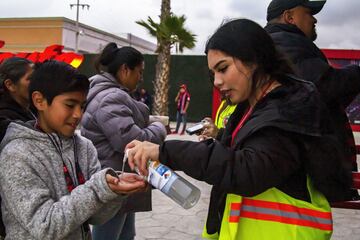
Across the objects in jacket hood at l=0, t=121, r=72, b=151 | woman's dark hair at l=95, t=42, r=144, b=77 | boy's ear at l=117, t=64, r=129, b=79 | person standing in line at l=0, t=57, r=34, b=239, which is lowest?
jacket hood at l=0, t=121, r=72, b=151

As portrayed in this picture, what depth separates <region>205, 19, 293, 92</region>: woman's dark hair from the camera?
Answer: 1.33 meters

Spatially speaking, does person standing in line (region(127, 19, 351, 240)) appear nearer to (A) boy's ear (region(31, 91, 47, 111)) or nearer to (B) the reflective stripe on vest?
(B) the reflective stripe on vest

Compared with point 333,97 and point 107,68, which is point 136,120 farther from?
point 333,97

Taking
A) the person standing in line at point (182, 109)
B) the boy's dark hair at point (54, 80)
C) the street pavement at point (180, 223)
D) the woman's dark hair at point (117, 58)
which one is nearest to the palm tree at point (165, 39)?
the person standing in line at point (182, 109)

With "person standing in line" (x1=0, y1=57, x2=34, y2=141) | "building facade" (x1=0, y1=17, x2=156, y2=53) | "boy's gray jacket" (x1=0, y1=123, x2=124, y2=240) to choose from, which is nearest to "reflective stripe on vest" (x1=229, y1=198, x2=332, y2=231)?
"boy's gray jacket" (x1=0, y1=123, x2=124, y2=240)

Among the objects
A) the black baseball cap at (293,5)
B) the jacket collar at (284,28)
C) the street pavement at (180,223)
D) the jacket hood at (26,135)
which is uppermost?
the black baseball cap at (293,5)

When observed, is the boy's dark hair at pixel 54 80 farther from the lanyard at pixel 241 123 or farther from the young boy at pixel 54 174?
the lanyard at pixel 241 123

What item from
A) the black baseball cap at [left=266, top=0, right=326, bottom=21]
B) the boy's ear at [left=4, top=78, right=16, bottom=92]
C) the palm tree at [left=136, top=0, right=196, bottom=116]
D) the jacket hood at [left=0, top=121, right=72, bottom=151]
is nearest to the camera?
the jacket hood at [left=0, top=121, right=72, bottom=151]

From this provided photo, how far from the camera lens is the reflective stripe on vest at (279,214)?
52.6 inches

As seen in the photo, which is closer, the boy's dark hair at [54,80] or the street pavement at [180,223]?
the boy's dark hair at [54,80]

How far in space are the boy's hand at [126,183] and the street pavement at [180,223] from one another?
2618 millimetres

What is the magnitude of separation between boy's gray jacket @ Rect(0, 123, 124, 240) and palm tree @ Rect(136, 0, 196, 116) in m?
13.5

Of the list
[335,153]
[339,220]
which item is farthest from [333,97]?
[339,220]

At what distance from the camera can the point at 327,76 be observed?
6.64ft
